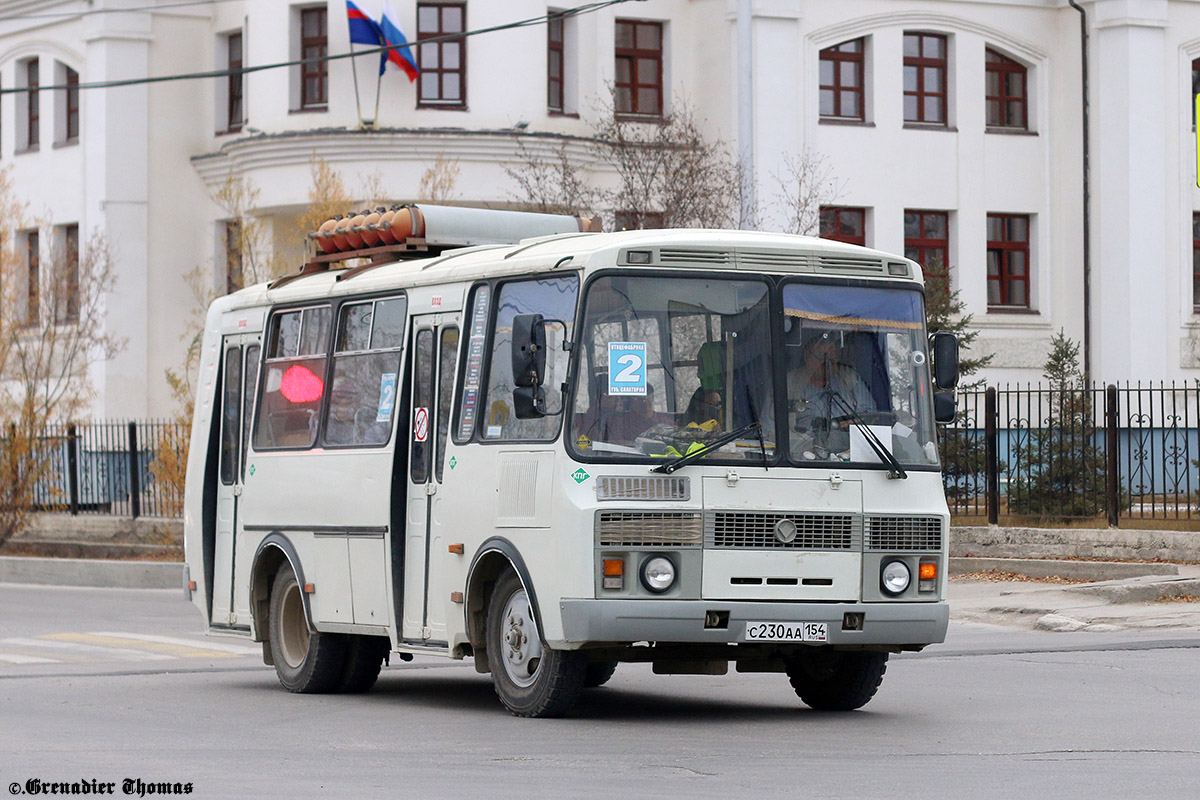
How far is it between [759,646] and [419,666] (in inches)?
222

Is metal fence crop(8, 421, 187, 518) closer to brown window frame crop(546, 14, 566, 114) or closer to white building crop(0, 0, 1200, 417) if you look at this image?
white building crop(0, 0, 1200, 417)

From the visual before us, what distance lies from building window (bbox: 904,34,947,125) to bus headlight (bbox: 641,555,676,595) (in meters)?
30.1

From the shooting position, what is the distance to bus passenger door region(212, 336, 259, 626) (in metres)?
15.2

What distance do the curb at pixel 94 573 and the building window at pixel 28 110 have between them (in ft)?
51.4

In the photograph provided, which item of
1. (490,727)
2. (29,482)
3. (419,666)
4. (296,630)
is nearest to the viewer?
(490,727)

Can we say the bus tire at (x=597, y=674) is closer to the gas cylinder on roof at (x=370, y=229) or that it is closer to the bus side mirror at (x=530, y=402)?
the bus side mirror at (x=530, y=402)

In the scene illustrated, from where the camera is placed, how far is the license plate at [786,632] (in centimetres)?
1164

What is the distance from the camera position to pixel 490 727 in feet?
38.3

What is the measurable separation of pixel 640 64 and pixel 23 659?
2405cm

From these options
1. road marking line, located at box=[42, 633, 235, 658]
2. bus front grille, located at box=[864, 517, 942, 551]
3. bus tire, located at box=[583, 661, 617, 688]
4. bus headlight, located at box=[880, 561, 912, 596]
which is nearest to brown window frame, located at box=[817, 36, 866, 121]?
road marking line, located at box=[42, 633, 235, 658]

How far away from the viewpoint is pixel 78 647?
18.9m

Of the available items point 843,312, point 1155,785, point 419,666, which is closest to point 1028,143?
point 419,666

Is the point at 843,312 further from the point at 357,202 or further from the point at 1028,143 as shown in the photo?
the point at 1028,143

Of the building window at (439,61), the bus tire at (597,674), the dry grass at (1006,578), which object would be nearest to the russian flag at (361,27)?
the building window at (439,61)
